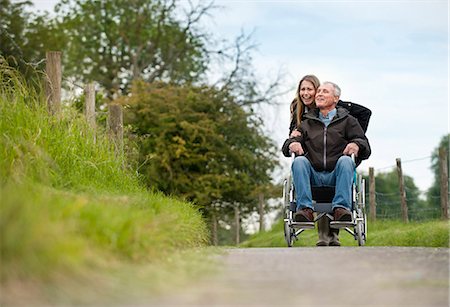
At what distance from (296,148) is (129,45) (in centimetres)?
2417

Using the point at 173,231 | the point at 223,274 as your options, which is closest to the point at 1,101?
the point at 173,231

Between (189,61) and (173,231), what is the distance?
2689 cm

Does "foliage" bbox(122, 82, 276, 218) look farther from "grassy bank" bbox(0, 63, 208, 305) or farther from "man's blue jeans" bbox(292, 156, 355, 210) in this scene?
"grassy bank" bbox(0, 63, 208, 305)

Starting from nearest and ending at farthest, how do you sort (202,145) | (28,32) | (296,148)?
(296,148), (202,145), (28,32)

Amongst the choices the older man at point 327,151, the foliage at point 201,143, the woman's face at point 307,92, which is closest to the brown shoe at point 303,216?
the older man at point 327,151

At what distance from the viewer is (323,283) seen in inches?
164

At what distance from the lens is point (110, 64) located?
32219 mm

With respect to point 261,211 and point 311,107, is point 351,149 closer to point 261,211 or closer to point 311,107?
point 311,107

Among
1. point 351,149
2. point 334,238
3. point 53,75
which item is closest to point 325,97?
point 351,149

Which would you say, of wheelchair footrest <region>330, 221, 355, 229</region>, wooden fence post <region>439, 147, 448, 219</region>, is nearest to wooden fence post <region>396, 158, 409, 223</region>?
wooden fence post <region>439, 147, 448, 219</region>

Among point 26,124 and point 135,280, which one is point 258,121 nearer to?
point 26,124

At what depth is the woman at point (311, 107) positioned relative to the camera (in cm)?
857

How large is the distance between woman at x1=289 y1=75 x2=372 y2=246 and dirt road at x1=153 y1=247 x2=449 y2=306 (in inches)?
119

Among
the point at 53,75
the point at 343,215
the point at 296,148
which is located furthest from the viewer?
the point at 53,75
